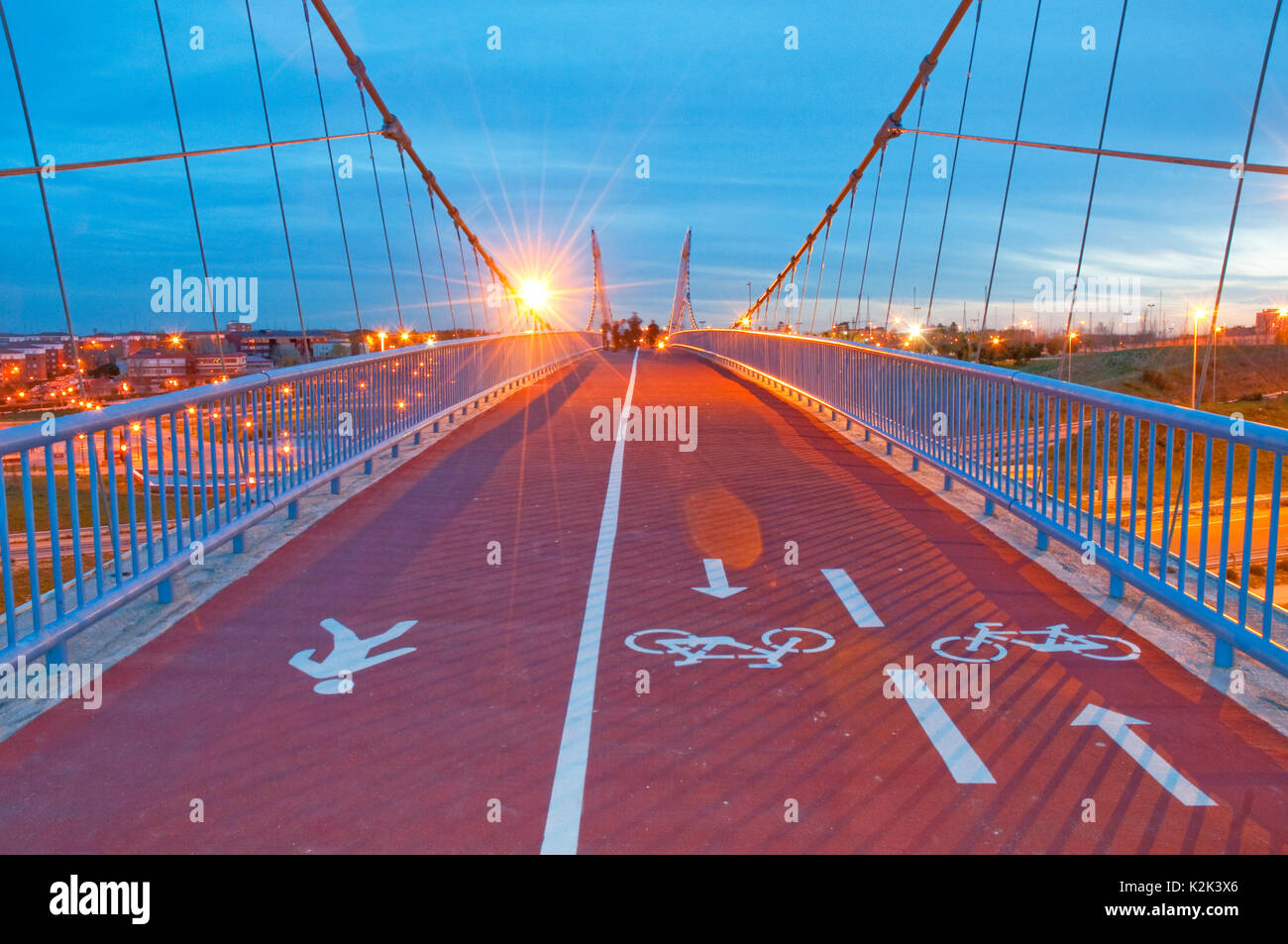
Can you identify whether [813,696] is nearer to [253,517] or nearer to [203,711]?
[203,711]

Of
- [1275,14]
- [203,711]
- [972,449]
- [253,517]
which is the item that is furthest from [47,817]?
[1275,14]

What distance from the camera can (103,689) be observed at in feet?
17.1

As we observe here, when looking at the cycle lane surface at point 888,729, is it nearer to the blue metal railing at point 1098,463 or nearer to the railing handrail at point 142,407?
the blue metal railing at point 1098,463

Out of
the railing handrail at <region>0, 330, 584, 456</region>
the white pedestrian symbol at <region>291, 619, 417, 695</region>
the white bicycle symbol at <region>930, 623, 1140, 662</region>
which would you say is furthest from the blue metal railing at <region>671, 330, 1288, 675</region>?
the railing handrail at <region>0, 330, 584, 456</region>

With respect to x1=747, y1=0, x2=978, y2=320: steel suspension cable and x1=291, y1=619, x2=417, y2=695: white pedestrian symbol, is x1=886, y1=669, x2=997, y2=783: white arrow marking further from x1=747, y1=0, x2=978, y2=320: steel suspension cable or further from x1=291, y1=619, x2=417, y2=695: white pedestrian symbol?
x1=747, y1=0, x2=978, y2=320: steel suspension cable

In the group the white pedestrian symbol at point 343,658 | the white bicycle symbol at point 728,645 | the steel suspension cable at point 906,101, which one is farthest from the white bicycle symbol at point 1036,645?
the steel suspension cable at point 906,101

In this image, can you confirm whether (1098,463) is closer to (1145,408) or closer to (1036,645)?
(1145,408)

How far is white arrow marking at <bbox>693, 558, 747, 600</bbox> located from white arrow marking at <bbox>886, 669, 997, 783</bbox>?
168cm

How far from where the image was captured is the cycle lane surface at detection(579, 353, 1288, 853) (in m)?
3.81

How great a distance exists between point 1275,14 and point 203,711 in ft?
36.2

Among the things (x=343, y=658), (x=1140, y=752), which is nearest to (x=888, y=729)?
(x=1140, y=752)

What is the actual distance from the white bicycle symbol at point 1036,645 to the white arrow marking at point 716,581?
1.48m

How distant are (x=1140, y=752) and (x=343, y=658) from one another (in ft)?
12.5

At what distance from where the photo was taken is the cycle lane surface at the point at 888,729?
150 inches
